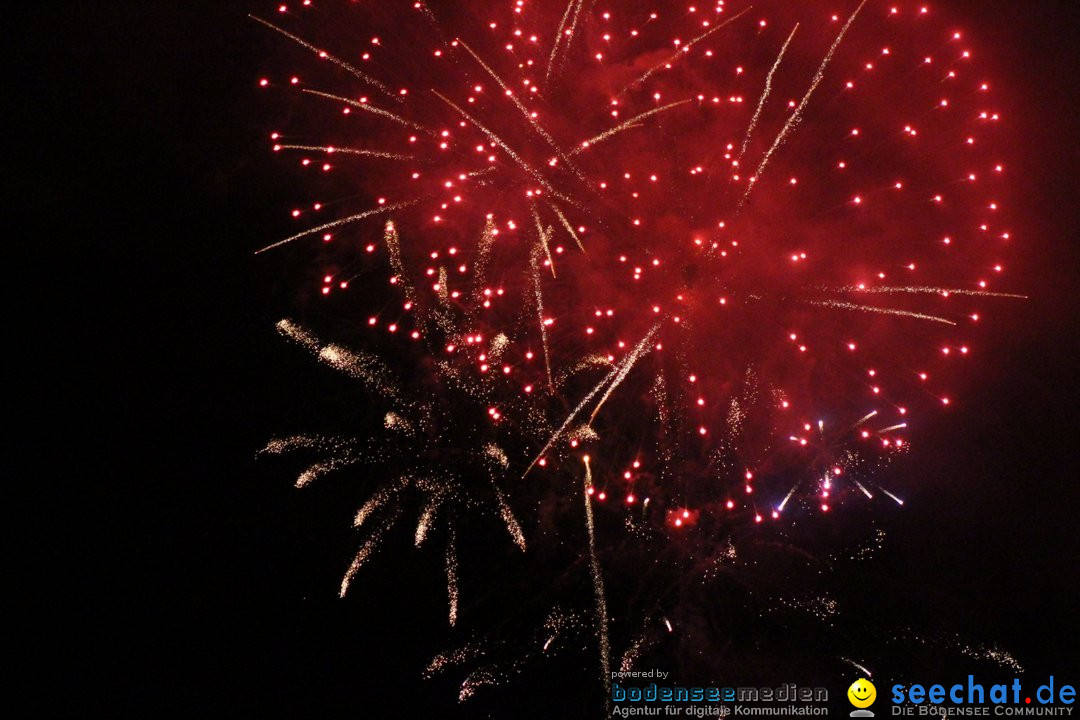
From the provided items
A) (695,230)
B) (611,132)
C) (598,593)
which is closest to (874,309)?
(695,230)

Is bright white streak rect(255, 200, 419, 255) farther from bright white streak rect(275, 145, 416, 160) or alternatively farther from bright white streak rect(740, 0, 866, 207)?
bright white streak rect(740, 0, 866, 207)

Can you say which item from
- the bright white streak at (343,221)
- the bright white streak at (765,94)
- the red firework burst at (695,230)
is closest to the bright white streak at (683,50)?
the red firework burst at (695,230)

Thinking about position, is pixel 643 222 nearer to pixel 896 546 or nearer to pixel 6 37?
pixel 896 546

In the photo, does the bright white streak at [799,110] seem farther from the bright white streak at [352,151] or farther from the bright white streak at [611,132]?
the bright white streak at [352,151]

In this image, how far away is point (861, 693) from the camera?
3.41m

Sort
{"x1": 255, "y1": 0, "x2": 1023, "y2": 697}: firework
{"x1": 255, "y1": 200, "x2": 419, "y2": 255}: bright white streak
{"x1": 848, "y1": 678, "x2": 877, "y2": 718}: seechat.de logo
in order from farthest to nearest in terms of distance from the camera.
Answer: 1. {"x1": 255, "y1": 200, "x2": 419, "y2": 255}: bright white streak
2. {"x1": 255, "y1": 0, "x2": 1023, "y2": 697}: firework
3. {"x1": 848, "y1": 678, "x2": 877, "y2": 718}: seechat.de logo

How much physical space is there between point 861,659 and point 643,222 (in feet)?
8.97

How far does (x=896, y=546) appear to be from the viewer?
11.8 feet

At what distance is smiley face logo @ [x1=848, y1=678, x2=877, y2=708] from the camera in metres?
3.40

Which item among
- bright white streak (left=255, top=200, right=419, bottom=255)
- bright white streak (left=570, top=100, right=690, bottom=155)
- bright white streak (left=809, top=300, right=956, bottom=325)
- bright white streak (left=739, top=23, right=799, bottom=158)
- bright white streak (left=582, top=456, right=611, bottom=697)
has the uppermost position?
bright white streak (left=739, top=23, right=799, bottom=158)

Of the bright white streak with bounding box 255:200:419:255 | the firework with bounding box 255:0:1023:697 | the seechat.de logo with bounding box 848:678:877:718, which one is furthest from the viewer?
the bright white streak with bounding box 255:200:419:255

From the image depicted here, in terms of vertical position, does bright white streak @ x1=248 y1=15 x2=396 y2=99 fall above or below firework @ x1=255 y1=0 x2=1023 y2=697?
above

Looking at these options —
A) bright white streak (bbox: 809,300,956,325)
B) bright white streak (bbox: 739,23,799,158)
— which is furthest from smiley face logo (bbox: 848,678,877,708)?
bright white streak (bbox: 739,23,799,158)

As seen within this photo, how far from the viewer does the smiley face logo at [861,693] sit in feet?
11.2
